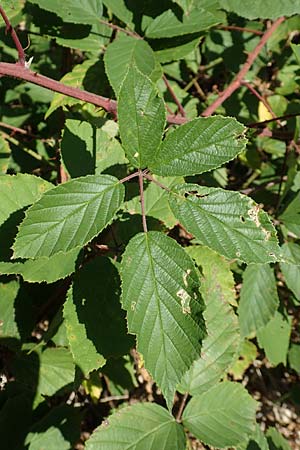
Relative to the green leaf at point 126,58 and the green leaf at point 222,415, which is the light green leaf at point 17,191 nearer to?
the green leaf at point 126,58

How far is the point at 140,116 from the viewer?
113 cm

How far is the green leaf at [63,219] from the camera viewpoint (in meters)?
1.08

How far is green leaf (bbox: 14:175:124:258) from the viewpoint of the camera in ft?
3.56

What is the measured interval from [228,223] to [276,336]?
1221 millimetres

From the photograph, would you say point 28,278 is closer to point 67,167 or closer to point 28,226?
point 28,226

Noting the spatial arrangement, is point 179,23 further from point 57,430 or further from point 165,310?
point 57,430

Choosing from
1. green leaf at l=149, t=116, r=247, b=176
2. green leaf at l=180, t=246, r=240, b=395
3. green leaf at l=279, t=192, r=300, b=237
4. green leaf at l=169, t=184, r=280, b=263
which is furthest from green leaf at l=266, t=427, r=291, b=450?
green leaf at l=149, t=116, r=247, b=176

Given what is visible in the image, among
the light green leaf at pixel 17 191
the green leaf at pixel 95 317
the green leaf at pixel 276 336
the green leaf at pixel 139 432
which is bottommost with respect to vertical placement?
the green leaf at pixel 276 336

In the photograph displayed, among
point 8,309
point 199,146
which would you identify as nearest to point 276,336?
point 8,309

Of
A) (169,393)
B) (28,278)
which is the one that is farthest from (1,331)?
(169,393)

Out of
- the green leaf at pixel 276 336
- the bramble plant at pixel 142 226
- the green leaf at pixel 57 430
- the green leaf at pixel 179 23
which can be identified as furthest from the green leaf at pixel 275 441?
the green leaf at pixel 179 23

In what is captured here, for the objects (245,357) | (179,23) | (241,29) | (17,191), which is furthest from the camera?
(245,357)

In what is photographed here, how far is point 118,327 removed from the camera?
1312mm

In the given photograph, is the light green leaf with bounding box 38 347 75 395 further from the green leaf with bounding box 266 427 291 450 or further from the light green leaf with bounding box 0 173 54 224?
the green leaf with bounding box 266 427 291 450
